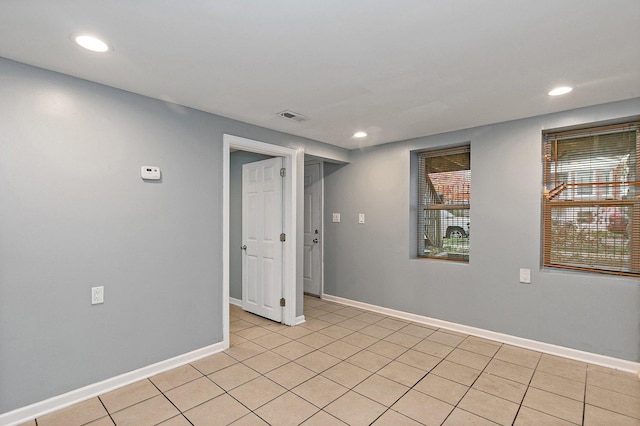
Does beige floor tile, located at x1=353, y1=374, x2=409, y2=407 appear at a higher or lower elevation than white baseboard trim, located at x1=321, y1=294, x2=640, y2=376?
lower

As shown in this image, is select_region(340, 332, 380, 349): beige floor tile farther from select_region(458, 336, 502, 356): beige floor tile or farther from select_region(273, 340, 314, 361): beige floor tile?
select_region(458, 336, 502, 356): beige floor tile

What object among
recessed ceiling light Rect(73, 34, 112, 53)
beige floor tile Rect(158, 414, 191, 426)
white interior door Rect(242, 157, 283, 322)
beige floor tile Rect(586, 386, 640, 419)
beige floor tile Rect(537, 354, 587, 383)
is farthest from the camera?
white interior door Rect(242, 157, 283, 322)

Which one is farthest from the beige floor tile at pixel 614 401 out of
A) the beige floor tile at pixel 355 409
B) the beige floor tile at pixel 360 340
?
the beige floor tile at pixel 360 340

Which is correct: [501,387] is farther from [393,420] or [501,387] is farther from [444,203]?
[444,203]

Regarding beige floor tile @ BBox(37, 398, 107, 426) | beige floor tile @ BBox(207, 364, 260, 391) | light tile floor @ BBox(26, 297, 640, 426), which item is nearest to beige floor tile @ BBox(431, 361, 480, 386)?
light tile floor @ BBox(26, 297, 640, 426)

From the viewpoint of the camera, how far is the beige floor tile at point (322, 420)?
204 cm

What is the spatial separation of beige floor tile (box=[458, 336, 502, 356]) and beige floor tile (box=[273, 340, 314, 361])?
153 cm

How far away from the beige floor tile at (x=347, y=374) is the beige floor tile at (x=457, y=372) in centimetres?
60

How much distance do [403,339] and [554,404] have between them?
54.5 inches

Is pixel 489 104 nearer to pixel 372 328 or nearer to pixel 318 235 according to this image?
pixel 372 328

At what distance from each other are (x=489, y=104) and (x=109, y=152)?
10.1 feet

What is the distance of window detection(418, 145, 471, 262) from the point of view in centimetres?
380

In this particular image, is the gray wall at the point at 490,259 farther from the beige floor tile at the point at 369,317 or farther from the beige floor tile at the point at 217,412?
the beige floor tile at the point at 217,412

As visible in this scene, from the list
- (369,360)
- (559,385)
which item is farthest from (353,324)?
(559,385)
